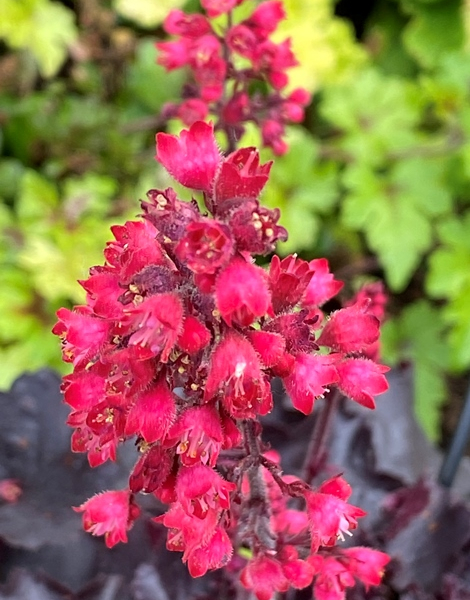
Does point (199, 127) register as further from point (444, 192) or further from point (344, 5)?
point (344, 5)

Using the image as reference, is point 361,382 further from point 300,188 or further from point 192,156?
point 300,188

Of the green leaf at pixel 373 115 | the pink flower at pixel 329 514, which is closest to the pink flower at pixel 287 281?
the pink flower at pixel 329 514

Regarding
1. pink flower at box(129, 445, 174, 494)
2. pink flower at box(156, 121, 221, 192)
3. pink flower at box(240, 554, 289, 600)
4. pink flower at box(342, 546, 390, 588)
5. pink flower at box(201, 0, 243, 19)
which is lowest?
pink flower at box(342, 546, 390, 588)

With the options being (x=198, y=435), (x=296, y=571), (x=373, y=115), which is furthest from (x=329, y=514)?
(x=373, y=115)

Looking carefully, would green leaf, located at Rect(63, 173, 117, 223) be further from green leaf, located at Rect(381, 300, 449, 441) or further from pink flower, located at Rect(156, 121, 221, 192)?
pink flower, located at Rect(156, 121, 221, 192)

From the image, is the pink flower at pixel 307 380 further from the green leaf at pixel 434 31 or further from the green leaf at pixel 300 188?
the green leaf at pixel 434 31

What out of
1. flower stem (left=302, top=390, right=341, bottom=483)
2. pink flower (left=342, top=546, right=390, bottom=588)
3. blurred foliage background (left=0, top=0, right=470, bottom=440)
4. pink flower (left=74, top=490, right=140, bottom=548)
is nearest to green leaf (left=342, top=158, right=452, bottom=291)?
blurred foliage background (left=0, top=0, right=470, bottom=440)

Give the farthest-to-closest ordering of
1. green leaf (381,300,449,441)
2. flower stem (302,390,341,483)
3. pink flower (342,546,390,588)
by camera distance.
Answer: green leaf (381,300,449,441)
flower stem (302,390,341,483)
pink flower (342,546,390,588)
